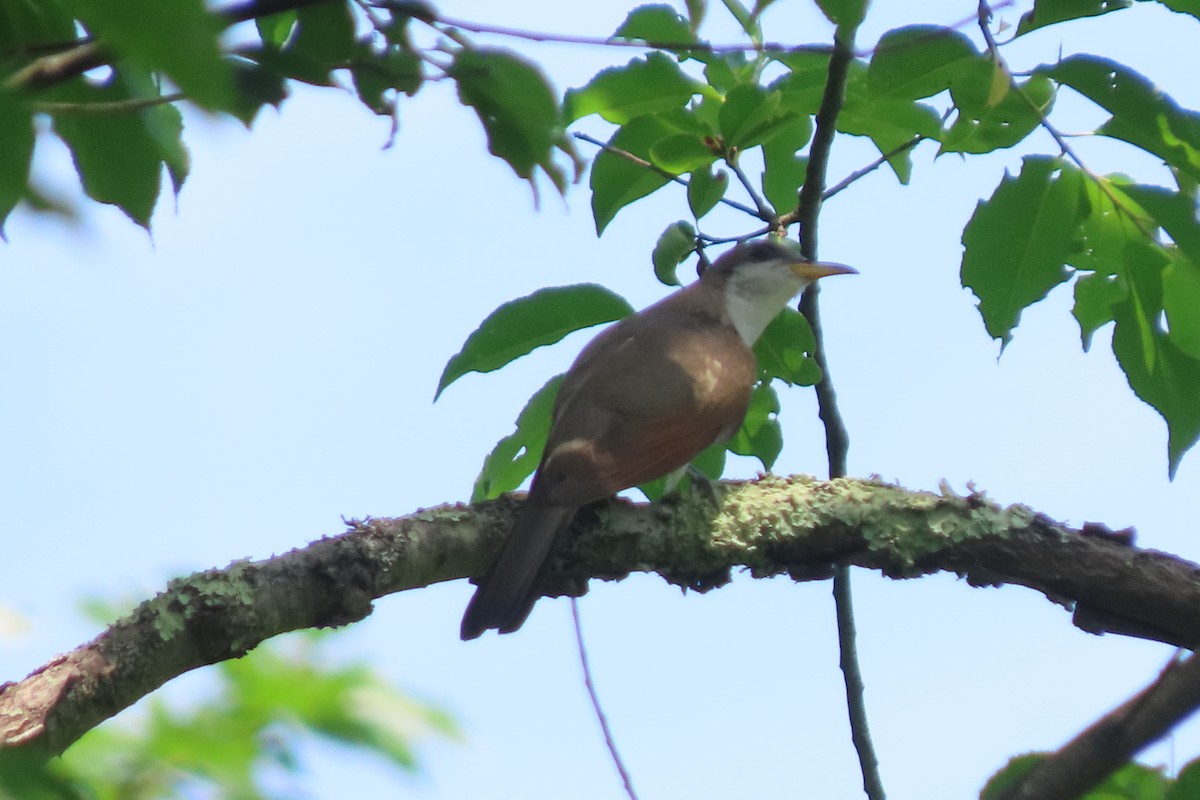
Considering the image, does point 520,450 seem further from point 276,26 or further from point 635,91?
point 276,26

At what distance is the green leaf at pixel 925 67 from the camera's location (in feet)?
9.16

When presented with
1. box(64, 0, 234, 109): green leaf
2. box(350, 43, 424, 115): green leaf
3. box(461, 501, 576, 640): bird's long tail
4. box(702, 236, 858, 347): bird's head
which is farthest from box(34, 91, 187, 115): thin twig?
box(702, 236, 858, 347): bird's head

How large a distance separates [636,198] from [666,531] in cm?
92

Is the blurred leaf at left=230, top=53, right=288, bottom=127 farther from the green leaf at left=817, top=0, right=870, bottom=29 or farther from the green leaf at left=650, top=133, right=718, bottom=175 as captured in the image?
the green leaf at left=650, top=133, right=718, bottom=175

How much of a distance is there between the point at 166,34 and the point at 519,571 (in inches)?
93.5

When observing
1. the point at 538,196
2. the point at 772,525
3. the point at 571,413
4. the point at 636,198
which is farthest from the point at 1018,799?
the point at 571,413

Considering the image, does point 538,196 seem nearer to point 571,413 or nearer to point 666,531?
point 666,531

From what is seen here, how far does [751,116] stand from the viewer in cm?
311

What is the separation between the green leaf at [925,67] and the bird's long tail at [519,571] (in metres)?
1.35

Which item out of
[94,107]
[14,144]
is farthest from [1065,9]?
[14,144]

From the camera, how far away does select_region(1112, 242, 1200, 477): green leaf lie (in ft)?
9.39

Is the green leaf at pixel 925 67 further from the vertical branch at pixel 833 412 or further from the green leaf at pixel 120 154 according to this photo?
the green leaf at pixel 120 154

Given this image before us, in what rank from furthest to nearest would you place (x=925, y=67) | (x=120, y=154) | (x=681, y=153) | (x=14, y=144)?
(x=681, y=153) < (x=925, y=67) < (x=120, y=154) < (x=14, y=144)

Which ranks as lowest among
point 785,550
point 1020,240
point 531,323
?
point 785,550
